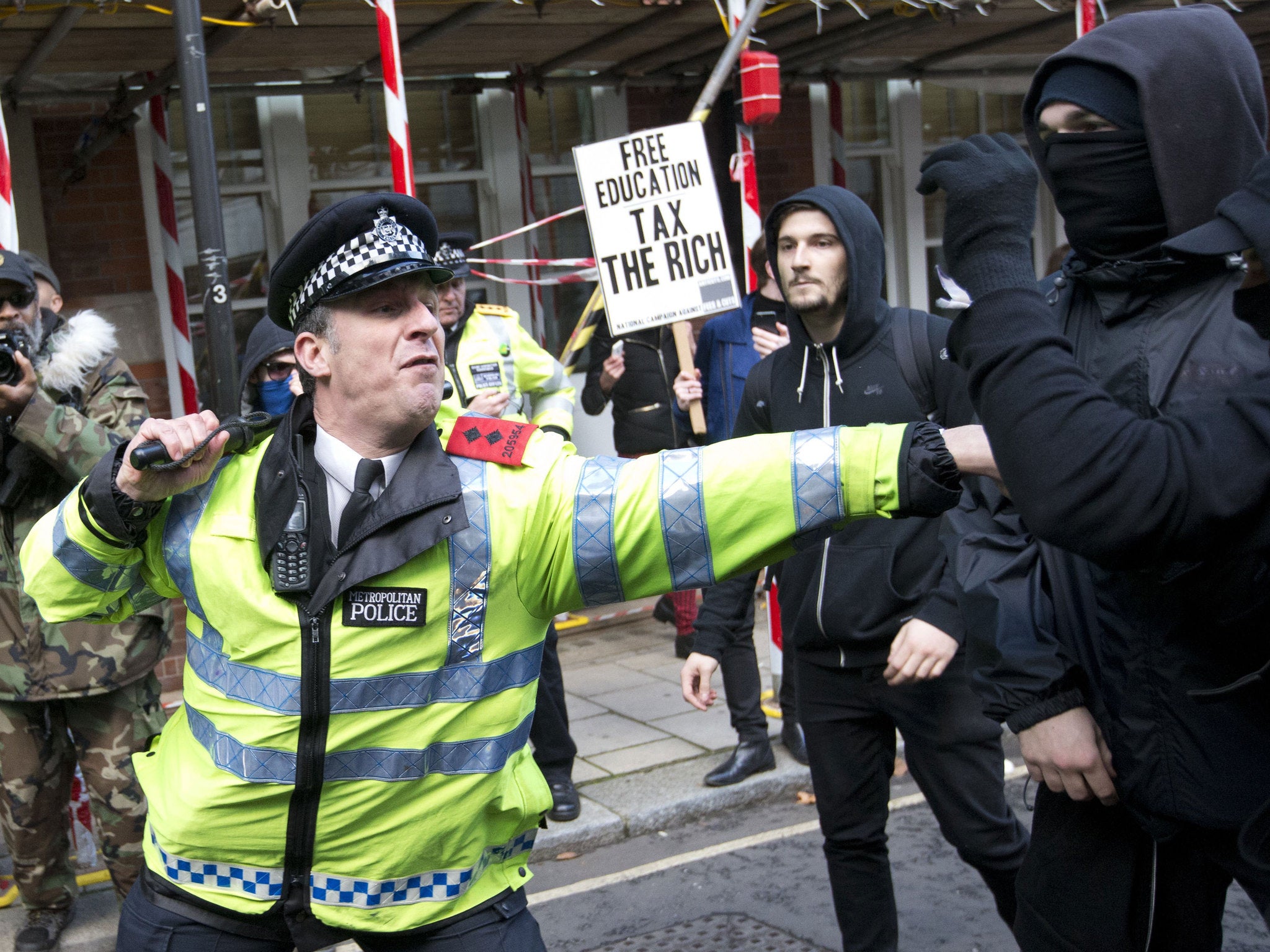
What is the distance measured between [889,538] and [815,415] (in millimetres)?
413

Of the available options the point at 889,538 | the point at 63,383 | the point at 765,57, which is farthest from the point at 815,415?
the point at 765,57

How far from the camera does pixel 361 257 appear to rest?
2277mm

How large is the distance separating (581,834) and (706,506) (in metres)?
3.26

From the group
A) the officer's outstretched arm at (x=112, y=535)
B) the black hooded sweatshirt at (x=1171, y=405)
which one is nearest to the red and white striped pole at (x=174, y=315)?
the officer's outstretched arm at (x=112, y=535)

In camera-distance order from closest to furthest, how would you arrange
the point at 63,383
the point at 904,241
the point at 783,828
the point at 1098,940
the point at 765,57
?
the point at 1098,940 → the point at 63,383 → the point at 783,828 → the point at 765,57 → the point at 904,241

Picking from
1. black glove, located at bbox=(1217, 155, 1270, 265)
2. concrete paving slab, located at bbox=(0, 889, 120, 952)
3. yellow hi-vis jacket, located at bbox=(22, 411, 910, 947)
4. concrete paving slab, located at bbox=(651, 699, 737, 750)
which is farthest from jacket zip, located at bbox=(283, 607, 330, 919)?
concrete paving slab, located at bbox=(651, 699, 737, 750)

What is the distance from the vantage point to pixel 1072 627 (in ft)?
7.23

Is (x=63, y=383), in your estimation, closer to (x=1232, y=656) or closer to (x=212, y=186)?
(x=212, y=186)

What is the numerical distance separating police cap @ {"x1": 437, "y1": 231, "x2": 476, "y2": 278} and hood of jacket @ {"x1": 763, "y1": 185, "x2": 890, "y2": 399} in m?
1.72

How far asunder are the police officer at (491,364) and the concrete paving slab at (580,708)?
1.70m

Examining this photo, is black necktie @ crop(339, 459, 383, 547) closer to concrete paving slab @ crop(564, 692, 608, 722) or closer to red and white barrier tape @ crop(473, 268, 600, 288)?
concrete paving slab @ crop(564, 692, 608, 722)

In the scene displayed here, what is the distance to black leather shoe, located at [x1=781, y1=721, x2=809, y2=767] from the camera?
567 cm

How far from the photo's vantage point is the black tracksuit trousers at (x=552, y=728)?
508cm

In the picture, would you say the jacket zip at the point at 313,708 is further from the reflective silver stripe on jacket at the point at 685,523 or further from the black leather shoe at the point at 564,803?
the black leather shoe at the point at 564,803
